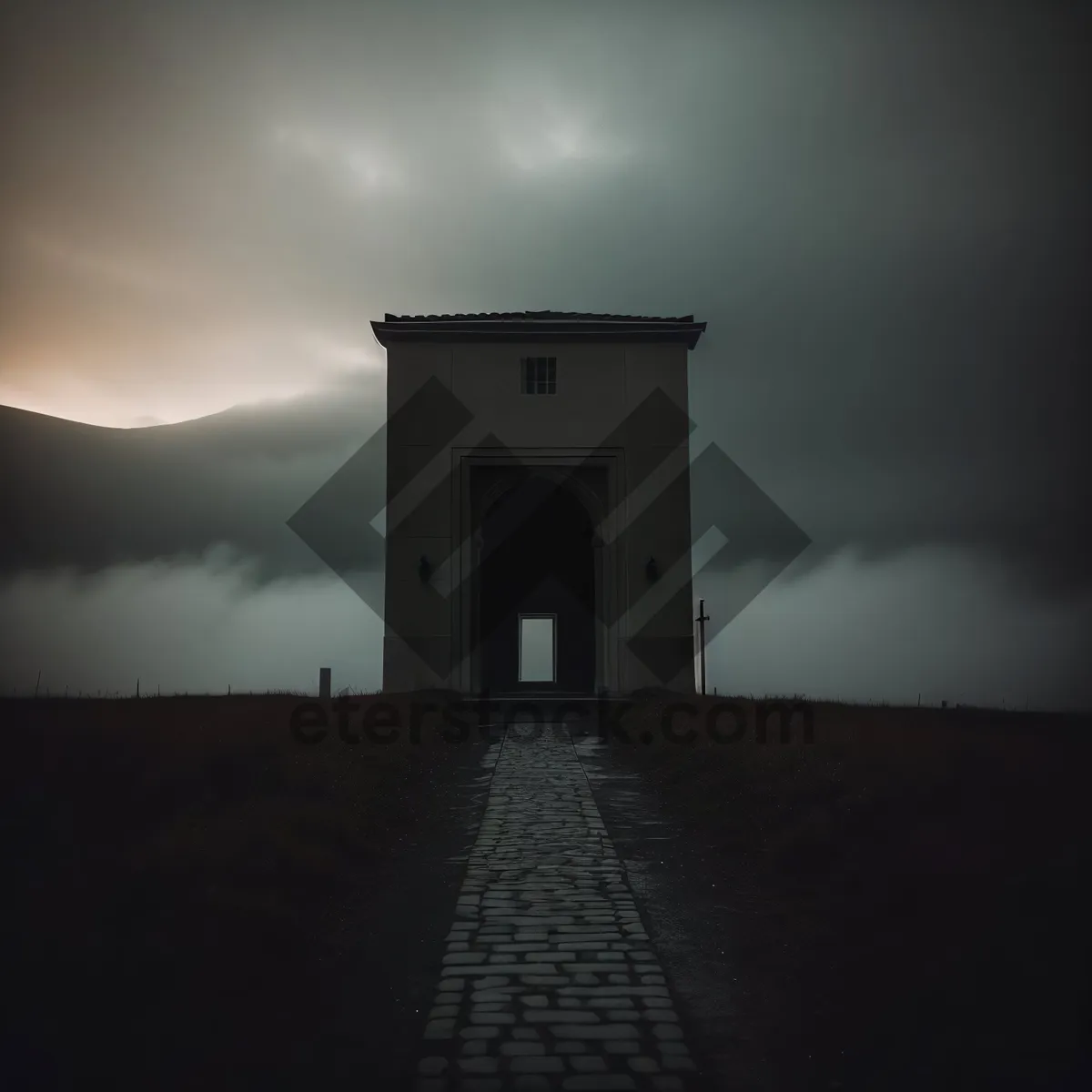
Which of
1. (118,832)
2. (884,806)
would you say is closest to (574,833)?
(884,806)

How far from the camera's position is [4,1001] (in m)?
4.80

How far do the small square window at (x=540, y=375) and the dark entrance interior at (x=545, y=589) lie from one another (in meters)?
5.23

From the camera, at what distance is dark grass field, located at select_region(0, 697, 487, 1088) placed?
4570mm

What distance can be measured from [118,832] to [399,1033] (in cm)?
372

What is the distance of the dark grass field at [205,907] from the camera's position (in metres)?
4.57

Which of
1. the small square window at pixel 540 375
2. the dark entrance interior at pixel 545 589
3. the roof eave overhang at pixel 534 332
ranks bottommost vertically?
the dark entrance interior at pixel 545 589

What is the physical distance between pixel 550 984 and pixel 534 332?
17.2m

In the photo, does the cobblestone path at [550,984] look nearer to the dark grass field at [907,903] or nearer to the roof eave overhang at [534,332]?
the dark grass field at [907,903]

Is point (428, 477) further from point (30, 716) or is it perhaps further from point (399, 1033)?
point (399, 1033)

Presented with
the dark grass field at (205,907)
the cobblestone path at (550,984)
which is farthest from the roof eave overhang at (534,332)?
the cobblestone path at (550,984)

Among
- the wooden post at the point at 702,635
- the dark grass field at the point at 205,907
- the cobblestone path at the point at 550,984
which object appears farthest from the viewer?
the wooden post at the point at 702,635

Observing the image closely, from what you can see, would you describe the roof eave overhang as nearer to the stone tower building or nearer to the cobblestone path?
the stone tower building

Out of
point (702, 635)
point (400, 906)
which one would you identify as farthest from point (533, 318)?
point (400, 906)

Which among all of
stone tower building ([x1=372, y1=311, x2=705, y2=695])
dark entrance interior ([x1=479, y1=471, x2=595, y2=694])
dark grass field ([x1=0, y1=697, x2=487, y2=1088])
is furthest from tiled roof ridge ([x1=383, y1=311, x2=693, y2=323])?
dark grass field ([x1=0, y1=697, x2=487, y2=1088])
